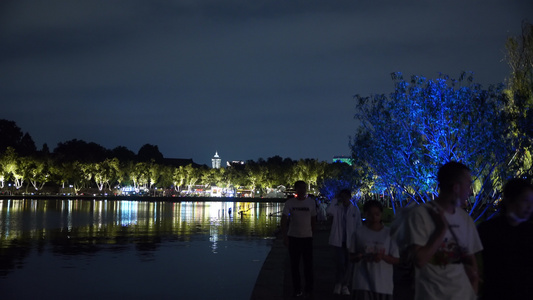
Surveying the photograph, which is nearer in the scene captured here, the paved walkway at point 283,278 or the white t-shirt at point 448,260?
the white t-shirt at point 448,260

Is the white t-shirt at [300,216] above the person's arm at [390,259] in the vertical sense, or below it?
above

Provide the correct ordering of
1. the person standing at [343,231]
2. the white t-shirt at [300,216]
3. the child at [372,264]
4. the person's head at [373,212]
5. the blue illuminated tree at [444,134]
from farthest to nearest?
the blue illuminated tree at [444,134] < the person standing at [343,231] < the white t-shirt at [300,216] < the person's head at [373,212] < the child at [372,264]

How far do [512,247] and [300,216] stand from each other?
550 centimetres

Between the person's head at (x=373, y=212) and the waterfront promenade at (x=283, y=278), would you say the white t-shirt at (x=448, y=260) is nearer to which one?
the person's head at (x=373, y=212)

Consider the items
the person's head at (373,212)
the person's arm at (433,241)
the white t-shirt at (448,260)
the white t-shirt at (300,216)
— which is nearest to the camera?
the person's arm at (433,241)

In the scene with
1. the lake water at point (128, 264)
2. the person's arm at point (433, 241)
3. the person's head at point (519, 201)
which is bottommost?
the lake water at point (128, 264)

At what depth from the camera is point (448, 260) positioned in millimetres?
4188

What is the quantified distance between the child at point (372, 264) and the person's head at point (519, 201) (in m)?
1.63

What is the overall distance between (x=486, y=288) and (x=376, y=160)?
19360 millimetres

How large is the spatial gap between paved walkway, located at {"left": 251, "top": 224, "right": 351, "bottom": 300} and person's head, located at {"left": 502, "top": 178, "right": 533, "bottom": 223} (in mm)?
5753

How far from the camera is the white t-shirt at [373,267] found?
6.25m

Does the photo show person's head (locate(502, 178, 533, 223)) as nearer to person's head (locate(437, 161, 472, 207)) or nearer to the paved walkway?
person's head (locate(437, 161, 472, 207))

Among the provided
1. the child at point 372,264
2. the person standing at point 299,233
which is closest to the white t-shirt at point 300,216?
the person standing at point 299,233

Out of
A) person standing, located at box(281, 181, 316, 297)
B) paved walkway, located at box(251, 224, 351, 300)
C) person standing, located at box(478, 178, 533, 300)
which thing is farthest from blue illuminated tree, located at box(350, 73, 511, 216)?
person standing, located at box(478, 178, 533, 300)
